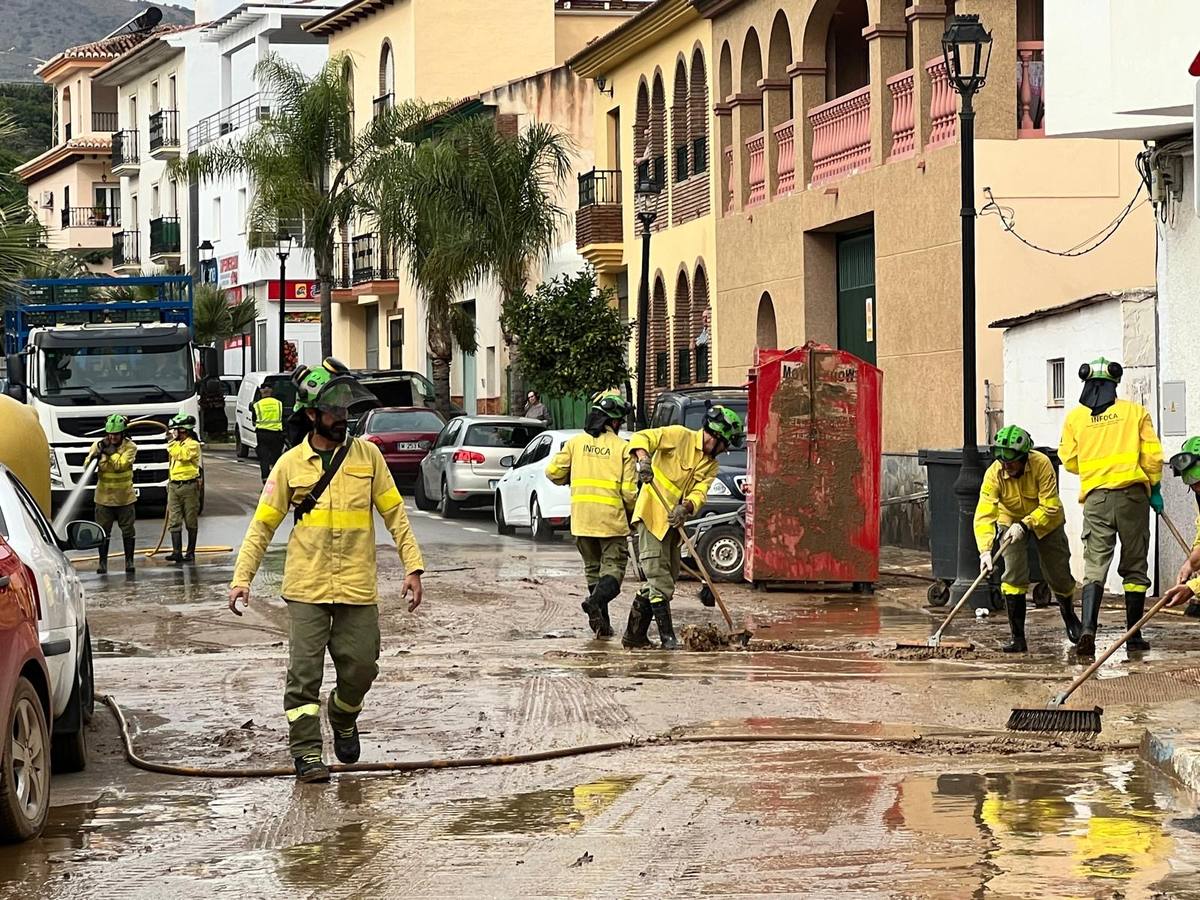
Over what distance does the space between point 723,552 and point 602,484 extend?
4.81m

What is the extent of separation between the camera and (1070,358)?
62.2 feet

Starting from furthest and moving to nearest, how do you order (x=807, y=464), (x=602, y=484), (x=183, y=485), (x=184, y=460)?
(x=184, y=460)
(x=183, y=485)
(x=807, y=464)
(x=602, y=484)

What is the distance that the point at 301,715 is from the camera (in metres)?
9.20

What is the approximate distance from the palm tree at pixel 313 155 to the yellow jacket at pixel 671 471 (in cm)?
3283

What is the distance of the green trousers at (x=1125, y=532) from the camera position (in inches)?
547

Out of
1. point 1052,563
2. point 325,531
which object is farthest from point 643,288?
point 325,531

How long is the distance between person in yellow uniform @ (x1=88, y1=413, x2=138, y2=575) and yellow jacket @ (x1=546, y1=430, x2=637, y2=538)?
793cm

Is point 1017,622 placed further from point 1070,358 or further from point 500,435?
point 500,435

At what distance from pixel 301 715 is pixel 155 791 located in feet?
2.31

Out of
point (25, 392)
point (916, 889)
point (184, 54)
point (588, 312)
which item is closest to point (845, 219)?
point (588, 312)

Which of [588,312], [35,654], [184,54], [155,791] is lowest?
[155,791]

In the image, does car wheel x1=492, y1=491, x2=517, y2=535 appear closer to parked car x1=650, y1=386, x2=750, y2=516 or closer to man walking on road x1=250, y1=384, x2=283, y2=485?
parked car x1=650, y1=386, x2=750, y2=516

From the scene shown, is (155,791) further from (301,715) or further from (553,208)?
(553,208)

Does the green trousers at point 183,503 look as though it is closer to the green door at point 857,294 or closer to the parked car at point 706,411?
the parked car at point 706,411
